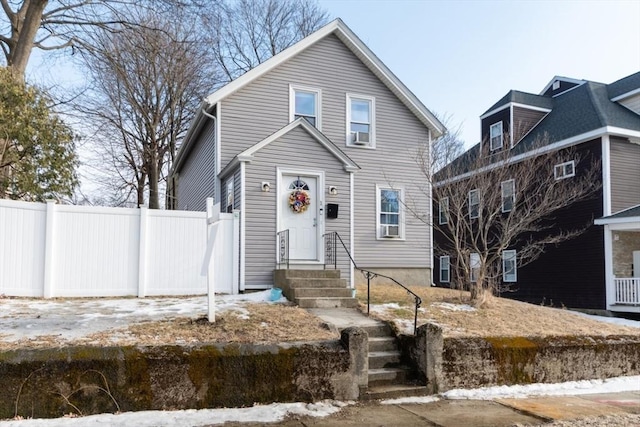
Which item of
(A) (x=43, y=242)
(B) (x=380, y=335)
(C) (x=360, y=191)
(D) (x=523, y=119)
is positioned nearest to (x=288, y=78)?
(C) (x=360, y=191)

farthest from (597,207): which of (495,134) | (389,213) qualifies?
(389,213)

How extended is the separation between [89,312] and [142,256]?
2203 mm

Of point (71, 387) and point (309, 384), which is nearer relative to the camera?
point (71, 387)

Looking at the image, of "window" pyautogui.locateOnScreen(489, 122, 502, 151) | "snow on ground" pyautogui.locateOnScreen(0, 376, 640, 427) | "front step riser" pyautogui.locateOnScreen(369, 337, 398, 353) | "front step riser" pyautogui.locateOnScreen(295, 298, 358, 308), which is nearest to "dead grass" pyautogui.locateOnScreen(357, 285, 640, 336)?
"front step riser" pyautogui.locateOnScreen(295, 298, 358, 308)

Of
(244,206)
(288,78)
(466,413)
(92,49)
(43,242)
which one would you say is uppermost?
(92,49)

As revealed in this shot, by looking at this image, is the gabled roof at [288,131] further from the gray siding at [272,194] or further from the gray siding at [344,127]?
the gray siding at [344,127]

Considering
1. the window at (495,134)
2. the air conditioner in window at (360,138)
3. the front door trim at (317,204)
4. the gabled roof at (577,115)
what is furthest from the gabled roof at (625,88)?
Answer: the front door trim at (317,204)

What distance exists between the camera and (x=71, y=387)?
16.6 feet

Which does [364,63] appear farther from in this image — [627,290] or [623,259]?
[627,290]

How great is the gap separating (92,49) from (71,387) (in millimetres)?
14890

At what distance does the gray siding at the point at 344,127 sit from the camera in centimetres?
1313

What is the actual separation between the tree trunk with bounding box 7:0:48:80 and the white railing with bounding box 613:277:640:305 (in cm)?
1920

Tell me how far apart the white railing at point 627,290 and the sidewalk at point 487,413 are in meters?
10.2

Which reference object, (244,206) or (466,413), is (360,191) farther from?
(466,413)
